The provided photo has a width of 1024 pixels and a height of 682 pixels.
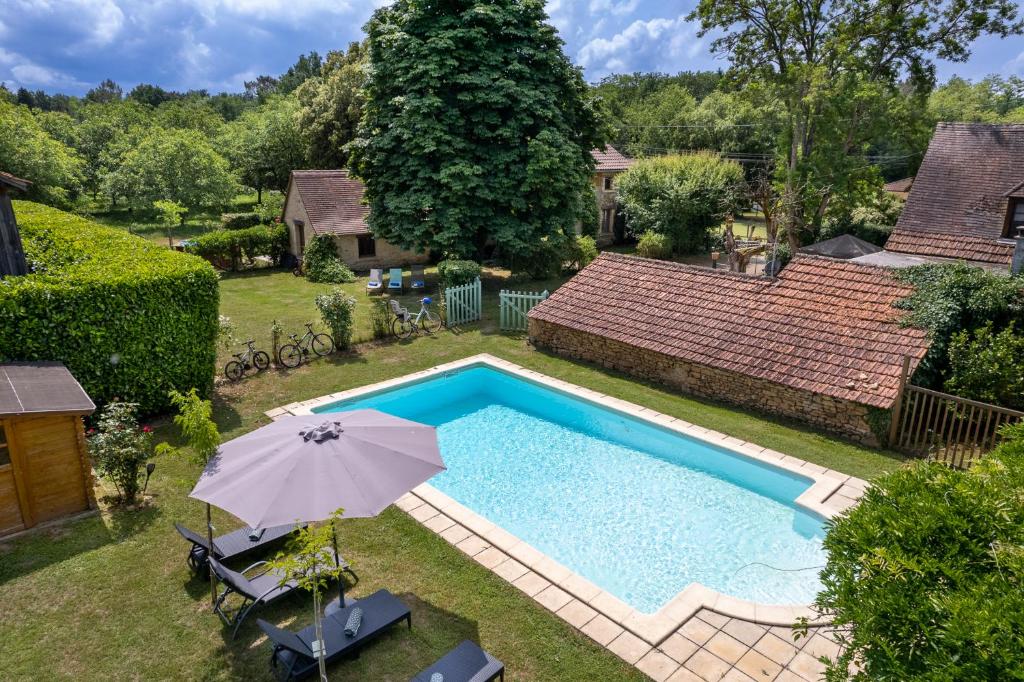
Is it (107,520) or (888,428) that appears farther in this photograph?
(888,428)

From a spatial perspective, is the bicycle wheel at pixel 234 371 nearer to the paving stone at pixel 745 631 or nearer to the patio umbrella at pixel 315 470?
the patio umbrella at pixel 315 470

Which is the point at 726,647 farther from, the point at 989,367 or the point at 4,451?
the point at 4,451

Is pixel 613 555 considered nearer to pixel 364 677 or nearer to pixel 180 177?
pixel 364 677

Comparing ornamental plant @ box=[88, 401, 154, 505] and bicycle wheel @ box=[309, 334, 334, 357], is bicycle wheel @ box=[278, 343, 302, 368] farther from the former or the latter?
ornamental plant @ box=[88, 401, 154, 505]

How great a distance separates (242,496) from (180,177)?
3445 cm

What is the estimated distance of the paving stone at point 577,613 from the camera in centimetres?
696

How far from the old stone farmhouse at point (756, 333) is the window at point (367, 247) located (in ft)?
44.5

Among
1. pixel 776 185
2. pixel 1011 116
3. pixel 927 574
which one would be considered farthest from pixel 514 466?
pixel 1011 116

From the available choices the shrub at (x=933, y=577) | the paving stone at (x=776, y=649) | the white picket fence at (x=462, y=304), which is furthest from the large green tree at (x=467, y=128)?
the shrub at (x=933, y=577)

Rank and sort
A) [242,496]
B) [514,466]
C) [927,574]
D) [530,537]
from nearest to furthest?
[927,574]
[242,496]
[530,537]
[514,466]

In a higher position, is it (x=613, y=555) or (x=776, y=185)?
(x=776, y=185)

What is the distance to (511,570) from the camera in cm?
791

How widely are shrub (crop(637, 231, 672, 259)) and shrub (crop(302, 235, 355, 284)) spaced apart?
569 inches

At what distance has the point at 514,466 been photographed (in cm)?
1179
